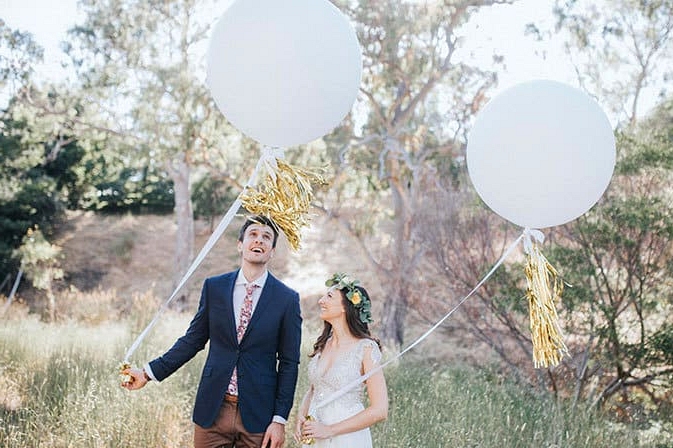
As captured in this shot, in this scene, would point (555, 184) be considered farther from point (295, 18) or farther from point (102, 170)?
point (102, 170)

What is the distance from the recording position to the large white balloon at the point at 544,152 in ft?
9.80

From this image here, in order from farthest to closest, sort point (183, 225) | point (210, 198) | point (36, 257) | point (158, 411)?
point (210, 198)
point (183, 225)
point (36, 257)
point (158, 411)

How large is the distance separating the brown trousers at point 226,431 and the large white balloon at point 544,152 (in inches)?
59.5

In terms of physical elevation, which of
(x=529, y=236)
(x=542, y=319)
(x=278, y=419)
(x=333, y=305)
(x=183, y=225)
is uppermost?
(x=183, y=225)

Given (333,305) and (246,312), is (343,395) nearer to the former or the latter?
(333,305)

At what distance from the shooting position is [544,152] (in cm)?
298

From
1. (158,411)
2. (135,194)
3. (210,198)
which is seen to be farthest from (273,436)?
(135,194)

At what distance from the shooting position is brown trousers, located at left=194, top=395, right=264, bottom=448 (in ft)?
9.26

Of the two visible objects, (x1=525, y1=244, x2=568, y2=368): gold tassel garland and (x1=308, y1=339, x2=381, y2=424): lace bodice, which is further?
(x1=525, y1=244, x2=568, y2=368): gold tassel garland

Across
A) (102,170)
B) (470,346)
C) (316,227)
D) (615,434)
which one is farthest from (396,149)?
(102,170)

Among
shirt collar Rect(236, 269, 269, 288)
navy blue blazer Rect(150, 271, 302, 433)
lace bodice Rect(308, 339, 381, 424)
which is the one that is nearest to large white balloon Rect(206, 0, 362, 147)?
shirt collar Rect(236, 269, 269, 288)

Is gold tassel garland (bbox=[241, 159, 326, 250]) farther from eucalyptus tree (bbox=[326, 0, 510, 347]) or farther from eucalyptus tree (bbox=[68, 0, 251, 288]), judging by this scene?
eucalyptus tree (bbox=[68, 0, 251, 288])

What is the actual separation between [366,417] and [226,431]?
0.59 metres

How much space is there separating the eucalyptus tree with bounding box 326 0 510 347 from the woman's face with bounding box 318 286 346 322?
22.3 ft
